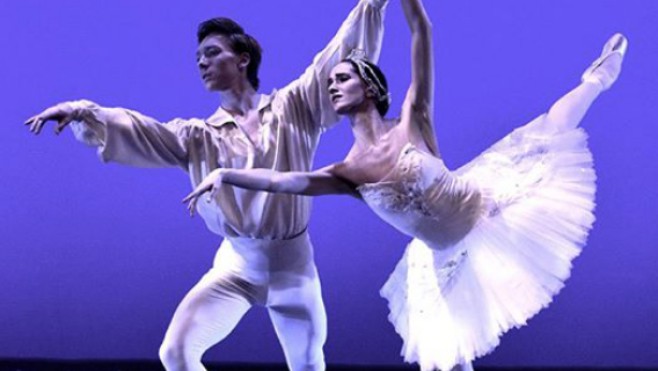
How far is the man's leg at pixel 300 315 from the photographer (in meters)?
3.05

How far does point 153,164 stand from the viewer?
3.07m

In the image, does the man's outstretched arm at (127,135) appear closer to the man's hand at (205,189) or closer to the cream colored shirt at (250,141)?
the cream colored shirt at (250,141)

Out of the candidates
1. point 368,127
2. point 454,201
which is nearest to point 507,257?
point 454,201

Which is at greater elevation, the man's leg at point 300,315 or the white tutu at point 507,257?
the white tutu at point 507,257

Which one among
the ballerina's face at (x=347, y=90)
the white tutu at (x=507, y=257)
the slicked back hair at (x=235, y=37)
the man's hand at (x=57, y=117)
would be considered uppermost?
the slicked back hair at (x=235, y=37)

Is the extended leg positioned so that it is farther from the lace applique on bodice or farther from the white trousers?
the white trousers

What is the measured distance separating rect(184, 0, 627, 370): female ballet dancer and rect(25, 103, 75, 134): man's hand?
432mm

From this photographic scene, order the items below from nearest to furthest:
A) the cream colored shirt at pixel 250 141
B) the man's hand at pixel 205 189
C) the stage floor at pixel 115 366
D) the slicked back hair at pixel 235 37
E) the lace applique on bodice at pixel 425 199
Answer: the man's hand at pixel 205 189 < the lace applique on bodice at pixel 425 199 < the cream colored shirt at pixel 250 141 < the slicked back hair at pixel 235 37 < the stage floor at pixel 115 366

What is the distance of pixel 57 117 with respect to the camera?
2.83m

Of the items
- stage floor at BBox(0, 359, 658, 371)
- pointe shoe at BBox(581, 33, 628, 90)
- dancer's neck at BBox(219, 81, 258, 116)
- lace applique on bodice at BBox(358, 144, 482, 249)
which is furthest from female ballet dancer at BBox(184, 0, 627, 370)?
stage floor at BBox(0, 359, 658, 371)

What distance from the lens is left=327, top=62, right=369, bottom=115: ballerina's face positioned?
Answer: 2873 millimetres

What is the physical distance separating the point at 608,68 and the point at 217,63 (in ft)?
3.63

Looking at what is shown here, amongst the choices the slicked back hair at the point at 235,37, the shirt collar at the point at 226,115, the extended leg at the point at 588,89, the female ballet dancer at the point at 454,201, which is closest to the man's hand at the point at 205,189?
the female ballet dancer at the point at 454,201

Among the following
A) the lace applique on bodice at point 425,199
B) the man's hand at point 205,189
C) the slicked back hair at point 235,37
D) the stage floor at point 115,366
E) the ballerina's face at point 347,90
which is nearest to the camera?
the man's hand at point 205,189
